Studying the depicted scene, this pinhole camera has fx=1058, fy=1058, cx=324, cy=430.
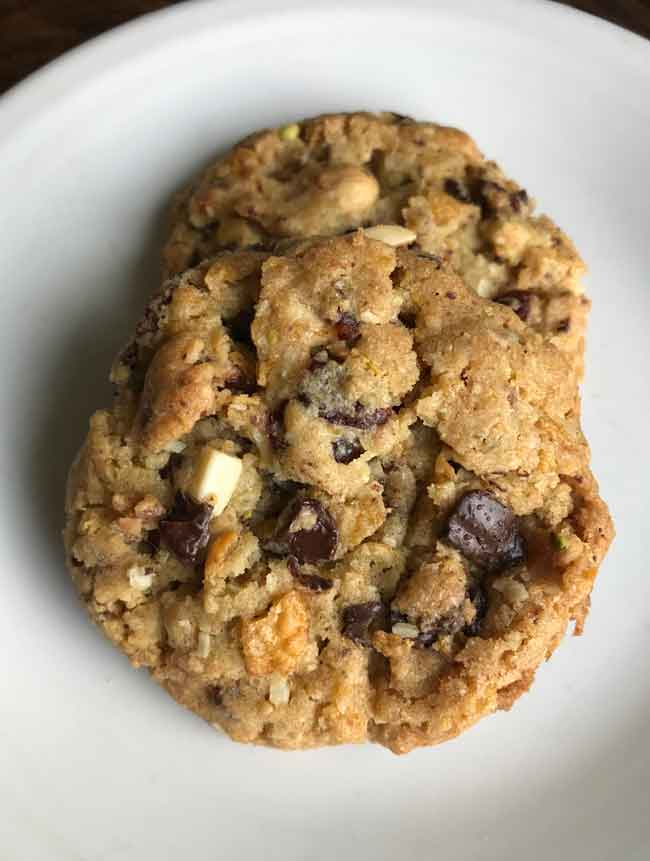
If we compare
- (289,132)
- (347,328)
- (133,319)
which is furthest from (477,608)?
(289,132)

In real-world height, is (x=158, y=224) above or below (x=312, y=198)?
below

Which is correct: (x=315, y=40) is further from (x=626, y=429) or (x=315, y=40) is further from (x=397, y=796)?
(x=397, y=796)

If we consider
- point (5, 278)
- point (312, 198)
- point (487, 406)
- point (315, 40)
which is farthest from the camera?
point (315, 40)

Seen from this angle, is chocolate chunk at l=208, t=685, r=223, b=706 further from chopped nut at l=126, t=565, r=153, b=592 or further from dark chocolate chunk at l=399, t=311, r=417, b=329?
dark chocolate chunk at l=399, t=311, r=417, b=329

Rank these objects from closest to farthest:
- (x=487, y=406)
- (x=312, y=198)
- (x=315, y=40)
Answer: (x=487, y=406) → (x=312, y=198) → (x=315, y=40)

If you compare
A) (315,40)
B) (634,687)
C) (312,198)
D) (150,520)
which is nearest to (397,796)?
(634,687)

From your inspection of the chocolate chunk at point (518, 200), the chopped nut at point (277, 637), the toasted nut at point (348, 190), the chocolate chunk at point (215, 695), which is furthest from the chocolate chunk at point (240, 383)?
the chocolate chunk at point (518, 200)
